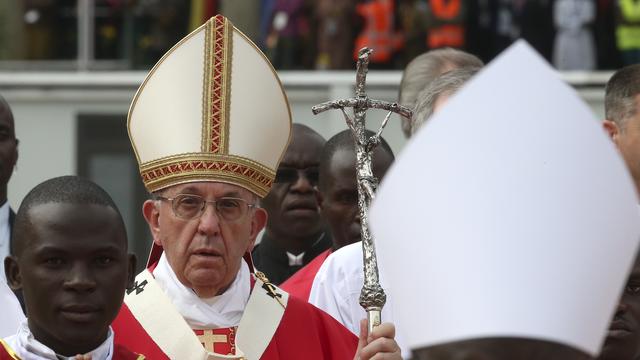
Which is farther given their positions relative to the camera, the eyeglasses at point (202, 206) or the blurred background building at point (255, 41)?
the blurred background building at point (255, 41)

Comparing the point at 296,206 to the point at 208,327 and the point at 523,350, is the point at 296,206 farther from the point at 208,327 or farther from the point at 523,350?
the point at 523,350

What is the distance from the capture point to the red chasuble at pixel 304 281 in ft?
22.2

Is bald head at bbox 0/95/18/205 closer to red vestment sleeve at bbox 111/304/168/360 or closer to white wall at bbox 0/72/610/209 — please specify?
red vestment sleeve at bbox 111/304/168/360

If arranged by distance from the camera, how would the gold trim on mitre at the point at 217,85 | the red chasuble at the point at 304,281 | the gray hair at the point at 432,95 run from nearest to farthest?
the gold trim on mitre at the point at 217,85, the gray hair at the point at 432,95, the red chasuble at the point at 304,281

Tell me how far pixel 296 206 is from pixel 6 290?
1.68 meters

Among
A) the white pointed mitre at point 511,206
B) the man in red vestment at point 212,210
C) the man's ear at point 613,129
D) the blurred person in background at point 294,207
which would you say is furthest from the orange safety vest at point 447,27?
the white pointed mitre at point 511,206

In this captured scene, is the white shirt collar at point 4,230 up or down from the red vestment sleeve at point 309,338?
up

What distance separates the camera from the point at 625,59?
40.9ft

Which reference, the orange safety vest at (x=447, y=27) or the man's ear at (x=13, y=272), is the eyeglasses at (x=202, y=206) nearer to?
the man's ear at (x=13, y=272)

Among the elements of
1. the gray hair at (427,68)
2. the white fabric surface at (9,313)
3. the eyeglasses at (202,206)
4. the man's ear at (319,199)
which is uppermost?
the gray hair at (427,68)

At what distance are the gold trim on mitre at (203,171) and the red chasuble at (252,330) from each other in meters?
0.31

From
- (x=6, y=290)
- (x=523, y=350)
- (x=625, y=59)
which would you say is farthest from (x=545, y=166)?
(x=625, y=59)

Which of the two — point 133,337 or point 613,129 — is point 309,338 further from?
point 613,129

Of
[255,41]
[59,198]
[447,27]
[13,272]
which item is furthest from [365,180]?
[255,41]
